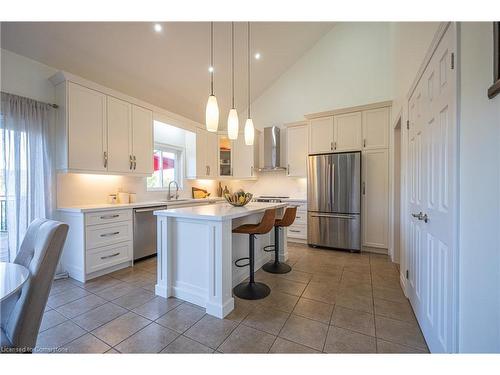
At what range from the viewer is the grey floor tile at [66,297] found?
208 cm

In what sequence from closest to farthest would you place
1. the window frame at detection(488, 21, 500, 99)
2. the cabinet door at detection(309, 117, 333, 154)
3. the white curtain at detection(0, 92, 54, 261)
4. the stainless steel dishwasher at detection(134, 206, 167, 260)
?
the window frame at detection(488, 21, 500, 99), the white curtain at detection(0, 92, 54, 261), the stainless steel dishwasher at detection(134, 206, 167, 260), the cabinet door at detection(309, 117, 333, 154)

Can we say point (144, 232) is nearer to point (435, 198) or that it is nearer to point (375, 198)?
point (435, 198)

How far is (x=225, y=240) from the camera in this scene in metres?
1.90

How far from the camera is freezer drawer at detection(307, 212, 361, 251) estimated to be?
12.0 feet

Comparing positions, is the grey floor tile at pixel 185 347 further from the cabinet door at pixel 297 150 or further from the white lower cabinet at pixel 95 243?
the cabinet door at pixel 297 150

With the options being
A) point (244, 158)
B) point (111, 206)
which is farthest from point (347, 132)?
point (111, 206)

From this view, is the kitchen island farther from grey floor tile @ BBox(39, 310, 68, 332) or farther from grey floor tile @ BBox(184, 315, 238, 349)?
grey floor tile @ BBox(39, 310, 68, 332)

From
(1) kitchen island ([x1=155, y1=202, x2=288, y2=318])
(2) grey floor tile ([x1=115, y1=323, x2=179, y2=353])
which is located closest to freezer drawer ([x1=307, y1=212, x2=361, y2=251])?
(1) kitchen island ([x1=155, y1=202, x2=288, y2=318])

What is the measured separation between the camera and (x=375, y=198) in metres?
3.60

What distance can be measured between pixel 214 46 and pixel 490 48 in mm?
3545

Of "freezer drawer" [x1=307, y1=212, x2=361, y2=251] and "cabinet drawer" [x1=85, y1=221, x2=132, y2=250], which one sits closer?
"cabinet drawer" [x1=85, y1=221, x2=132, y2=250]

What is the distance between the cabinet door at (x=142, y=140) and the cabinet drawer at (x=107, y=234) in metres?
0.92

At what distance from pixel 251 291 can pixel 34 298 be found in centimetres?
173

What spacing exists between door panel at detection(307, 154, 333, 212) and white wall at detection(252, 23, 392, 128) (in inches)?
53.5
